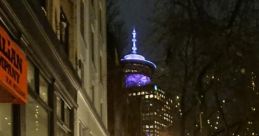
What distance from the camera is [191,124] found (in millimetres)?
37781

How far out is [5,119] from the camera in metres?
11.8

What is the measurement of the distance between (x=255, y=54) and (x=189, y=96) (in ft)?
21.4

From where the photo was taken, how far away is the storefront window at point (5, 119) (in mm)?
11586

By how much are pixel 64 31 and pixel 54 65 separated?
15.6 ft

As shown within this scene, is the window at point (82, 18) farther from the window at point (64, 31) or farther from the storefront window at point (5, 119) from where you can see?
the storefront window at point (5, 119)

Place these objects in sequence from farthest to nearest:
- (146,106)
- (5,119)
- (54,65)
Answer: (146,106) < (54,65) < (5,119)

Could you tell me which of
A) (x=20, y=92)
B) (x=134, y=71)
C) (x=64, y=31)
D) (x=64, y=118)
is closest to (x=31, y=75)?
(x=20, y=92)

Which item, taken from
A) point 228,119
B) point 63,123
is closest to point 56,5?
point 63,123

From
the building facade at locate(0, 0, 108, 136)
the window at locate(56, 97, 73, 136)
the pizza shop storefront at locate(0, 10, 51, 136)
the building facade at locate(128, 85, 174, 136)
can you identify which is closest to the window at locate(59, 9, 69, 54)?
the building facade at locate(0, 0, 108, 136)

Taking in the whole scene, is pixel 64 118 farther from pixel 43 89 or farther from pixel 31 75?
pixel 31 75

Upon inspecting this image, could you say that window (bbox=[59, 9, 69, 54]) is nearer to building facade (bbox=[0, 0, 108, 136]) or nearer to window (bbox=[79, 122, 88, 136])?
building facade (bbox=[0, 0, 108, 136])

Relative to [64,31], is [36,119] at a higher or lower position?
lower

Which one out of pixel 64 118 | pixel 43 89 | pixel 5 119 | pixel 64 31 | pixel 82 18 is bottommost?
pixel 5 119

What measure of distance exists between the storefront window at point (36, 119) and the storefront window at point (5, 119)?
152 centimetres
